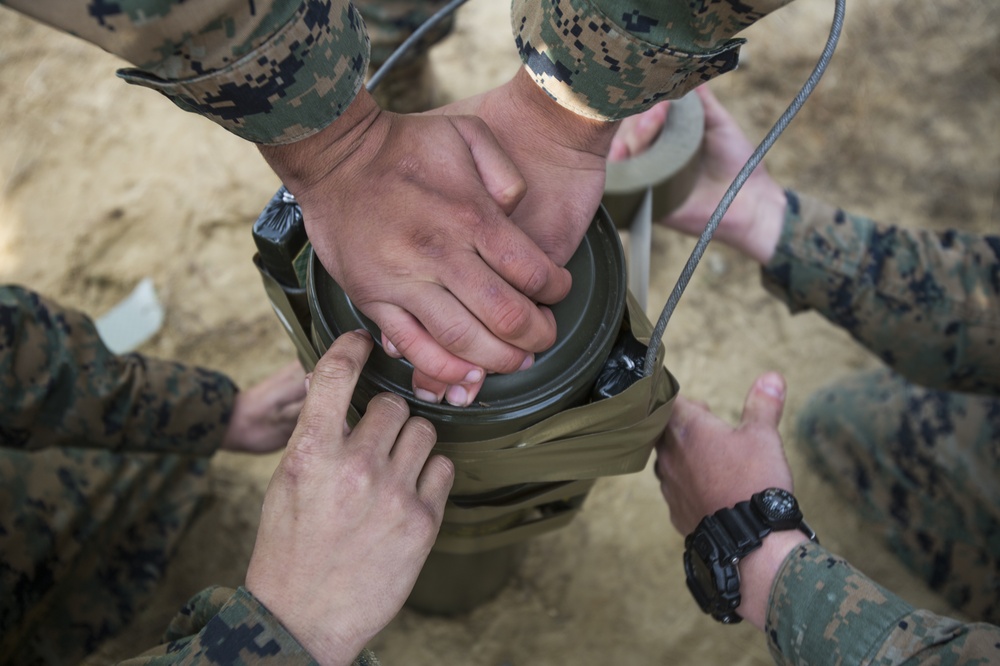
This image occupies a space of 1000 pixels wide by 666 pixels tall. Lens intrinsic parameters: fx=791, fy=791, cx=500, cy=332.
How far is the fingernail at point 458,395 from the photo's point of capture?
1062 mm

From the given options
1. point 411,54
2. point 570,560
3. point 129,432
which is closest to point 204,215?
point 411,54

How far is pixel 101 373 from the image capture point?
1601 millimetres

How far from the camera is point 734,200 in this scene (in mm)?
1839

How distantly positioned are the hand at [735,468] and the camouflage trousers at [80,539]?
1.22m

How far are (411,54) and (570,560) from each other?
1.59m

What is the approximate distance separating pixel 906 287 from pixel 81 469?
6.07ft

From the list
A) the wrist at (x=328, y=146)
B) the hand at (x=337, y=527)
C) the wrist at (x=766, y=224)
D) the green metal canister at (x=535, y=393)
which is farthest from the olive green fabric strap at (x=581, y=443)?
the wrist at (x=766, y=224)

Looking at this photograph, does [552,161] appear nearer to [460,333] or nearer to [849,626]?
[460,333]

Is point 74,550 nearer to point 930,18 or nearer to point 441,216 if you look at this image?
point 441,216

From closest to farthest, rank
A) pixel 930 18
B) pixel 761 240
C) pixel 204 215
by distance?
pixel 761 240 < pixel 204 215 < pixel 930 18

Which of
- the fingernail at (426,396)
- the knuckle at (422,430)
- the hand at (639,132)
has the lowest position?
the hand at (639,132)

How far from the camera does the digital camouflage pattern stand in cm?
85

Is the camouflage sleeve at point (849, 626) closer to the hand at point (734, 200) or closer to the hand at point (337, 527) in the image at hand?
the hand at point (337, 527)

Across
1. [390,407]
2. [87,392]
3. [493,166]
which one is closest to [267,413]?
[87,392]
